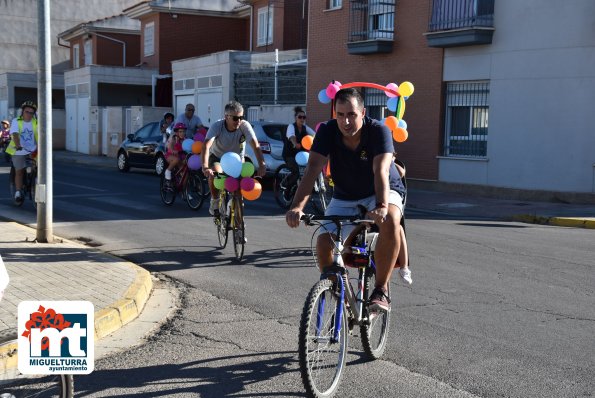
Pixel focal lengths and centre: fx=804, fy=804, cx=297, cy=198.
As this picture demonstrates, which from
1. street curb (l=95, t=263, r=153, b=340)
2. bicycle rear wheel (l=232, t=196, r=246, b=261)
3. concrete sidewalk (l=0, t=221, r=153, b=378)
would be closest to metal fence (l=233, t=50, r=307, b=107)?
bicycle rear wheel (l=232, t=196, r=246, b=261)

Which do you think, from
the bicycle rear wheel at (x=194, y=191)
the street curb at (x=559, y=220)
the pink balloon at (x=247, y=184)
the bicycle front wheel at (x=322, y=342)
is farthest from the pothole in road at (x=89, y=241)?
the street curb at (x=559, y=220)

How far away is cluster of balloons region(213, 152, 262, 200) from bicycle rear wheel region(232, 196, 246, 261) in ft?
0.52

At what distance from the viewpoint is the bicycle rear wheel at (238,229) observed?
377 inches

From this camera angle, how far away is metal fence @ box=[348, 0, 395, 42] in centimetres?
2266

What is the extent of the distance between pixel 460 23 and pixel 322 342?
16821 millimetres

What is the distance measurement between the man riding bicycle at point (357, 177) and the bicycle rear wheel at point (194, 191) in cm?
958

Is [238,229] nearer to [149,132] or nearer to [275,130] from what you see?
[275,130]

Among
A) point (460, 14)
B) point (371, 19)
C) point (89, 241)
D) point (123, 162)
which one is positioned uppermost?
point (371, 19)

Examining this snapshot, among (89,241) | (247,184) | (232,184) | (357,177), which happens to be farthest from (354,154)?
(89,241)

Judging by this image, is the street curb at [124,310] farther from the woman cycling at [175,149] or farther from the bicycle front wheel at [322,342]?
the woman cycling at [175,149]

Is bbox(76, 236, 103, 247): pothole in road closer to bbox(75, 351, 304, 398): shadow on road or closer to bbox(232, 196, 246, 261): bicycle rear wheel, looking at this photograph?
bbox(232, 196, 246, 261): bicycle rear wheel

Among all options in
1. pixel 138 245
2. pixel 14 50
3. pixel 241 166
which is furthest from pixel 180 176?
pixel 14 50

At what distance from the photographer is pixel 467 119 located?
20641 mm

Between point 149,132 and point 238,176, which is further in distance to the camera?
point 149,132
